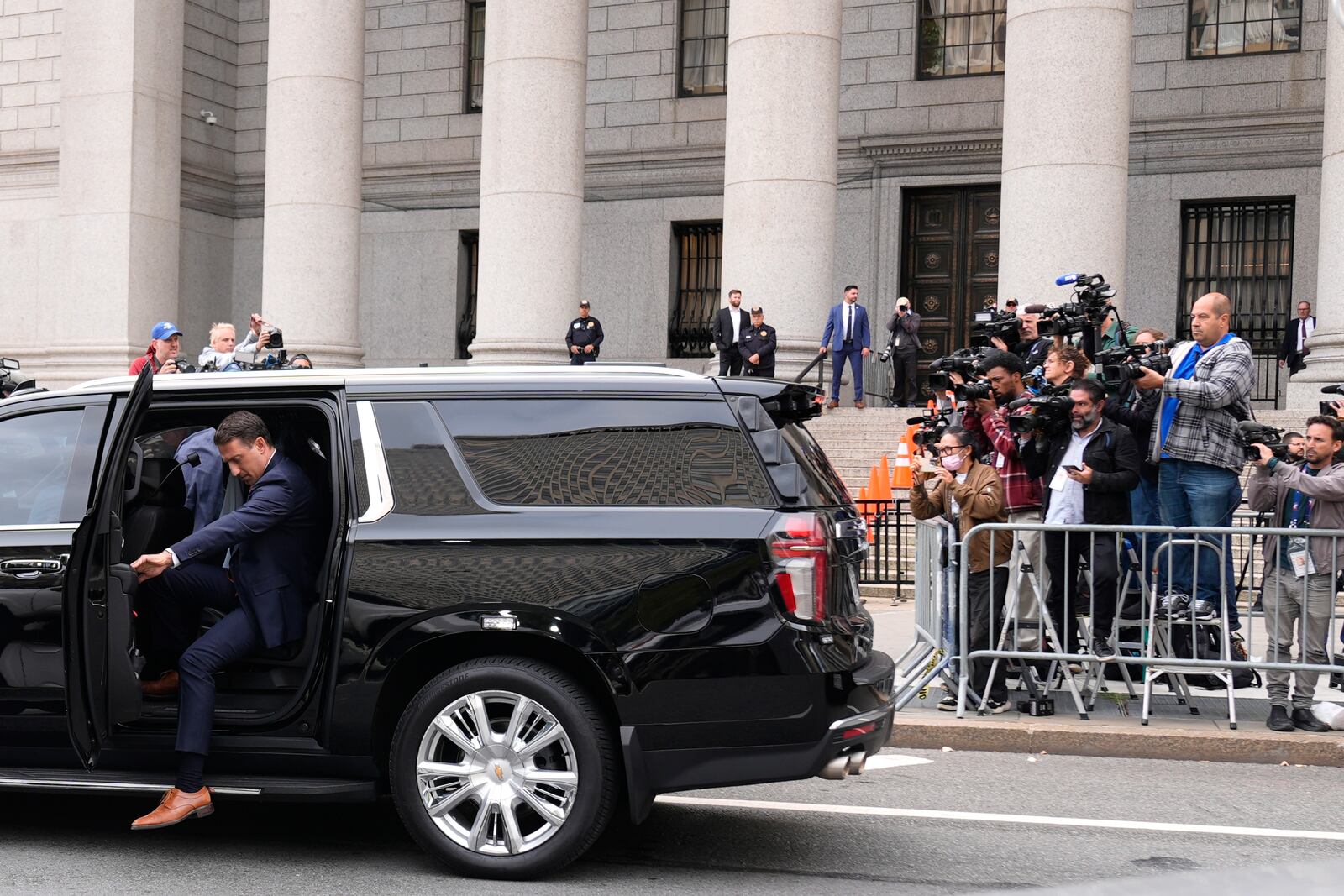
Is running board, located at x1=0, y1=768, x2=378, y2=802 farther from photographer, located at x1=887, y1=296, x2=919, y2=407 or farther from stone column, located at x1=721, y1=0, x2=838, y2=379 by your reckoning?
photographer, located at x1=887, y1=296, x2=919, y2=407

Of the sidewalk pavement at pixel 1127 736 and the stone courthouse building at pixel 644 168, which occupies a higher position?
the stone courthouse building at pixel 644 168

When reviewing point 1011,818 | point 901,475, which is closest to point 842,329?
point 901,475

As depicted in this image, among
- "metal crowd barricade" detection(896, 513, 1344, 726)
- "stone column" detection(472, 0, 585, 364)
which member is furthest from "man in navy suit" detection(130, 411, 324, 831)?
"stone column" detection(472, 0, 585, 364)

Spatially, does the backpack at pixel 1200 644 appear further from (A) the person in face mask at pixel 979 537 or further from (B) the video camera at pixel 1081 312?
(B) the video camera at pixel 1081 312

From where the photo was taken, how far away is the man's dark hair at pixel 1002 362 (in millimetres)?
9461

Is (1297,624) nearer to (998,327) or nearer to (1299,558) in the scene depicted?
(1299,558)

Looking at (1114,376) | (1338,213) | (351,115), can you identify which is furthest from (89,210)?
(1114,376)

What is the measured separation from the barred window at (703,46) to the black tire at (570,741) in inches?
961

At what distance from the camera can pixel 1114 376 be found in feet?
30.7

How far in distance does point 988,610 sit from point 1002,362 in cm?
155

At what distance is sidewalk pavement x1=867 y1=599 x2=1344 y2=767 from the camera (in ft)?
27.5

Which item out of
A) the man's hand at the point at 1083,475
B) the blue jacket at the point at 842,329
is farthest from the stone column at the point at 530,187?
the man's hand at the point at 1083,475

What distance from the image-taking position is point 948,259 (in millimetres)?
27516

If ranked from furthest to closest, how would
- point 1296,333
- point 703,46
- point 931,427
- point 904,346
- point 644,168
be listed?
point 644,168, point 703,46, point 904,346, point 1296,333, point 931,427
